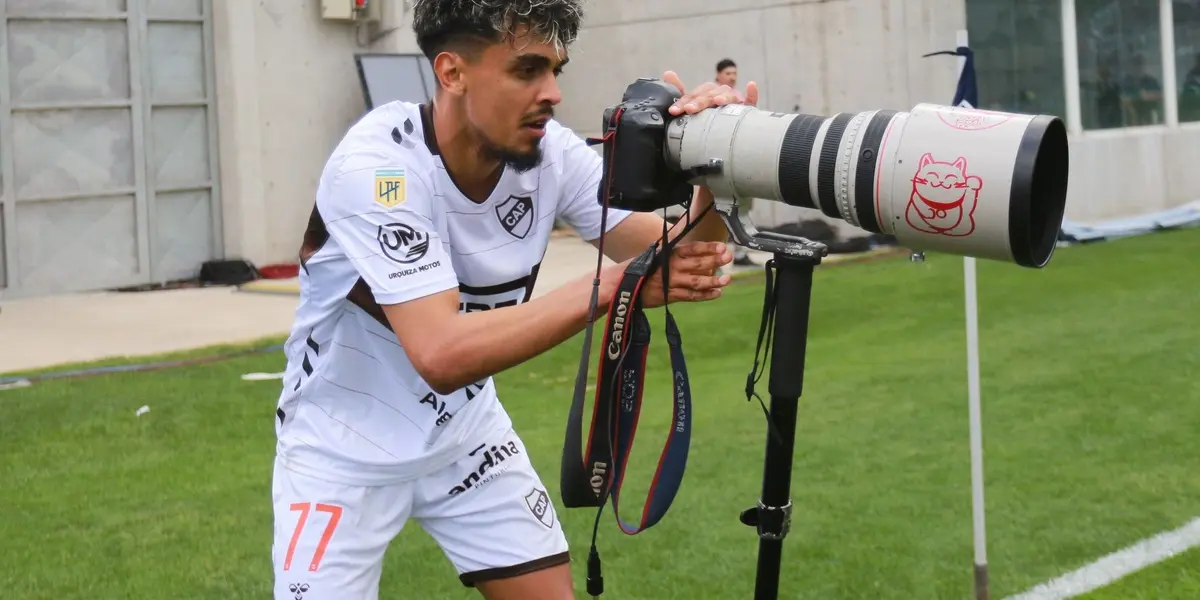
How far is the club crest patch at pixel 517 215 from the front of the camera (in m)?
2.80

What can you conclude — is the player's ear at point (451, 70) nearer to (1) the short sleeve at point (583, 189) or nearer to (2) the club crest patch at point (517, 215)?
(2) the club crest patch at point (517, 215)

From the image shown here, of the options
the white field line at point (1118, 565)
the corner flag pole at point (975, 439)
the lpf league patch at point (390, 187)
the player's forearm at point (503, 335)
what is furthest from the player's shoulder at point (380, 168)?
the white field line at point (1118, 565)

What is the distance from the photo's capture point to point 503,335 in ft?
7.60

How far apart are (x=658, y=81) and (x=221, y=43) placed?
11709 mm

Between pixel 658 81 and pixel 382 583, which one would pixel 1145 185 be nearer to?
pixel 382 583

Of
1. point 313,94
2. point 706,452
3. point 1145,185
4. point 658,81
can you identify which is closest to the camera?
point 658,81

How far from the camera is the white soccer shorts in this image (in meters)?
2.75

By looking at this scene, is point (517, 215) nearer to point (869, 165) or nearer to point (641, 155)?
point (641, 155)

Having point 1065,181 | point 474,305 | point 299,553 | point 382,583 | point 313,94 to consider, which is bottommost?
point 382,583

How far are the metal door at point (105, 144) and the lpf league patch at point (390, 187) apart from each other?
10828 millimetres

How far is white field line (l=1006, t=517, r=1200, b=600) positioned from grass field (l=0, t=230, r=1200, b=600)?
68 mm

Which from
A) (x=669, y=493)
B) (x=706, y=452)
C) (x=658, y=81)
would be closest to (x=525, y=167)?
(x=658, y=81)

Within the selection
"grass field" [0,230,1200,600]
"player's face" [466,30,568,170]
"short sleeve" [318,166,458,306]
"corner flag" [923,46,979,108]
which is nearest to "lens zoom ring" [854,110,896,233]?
"player's face" [466,30,568,170]

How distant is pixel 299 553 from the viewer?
2736mm
